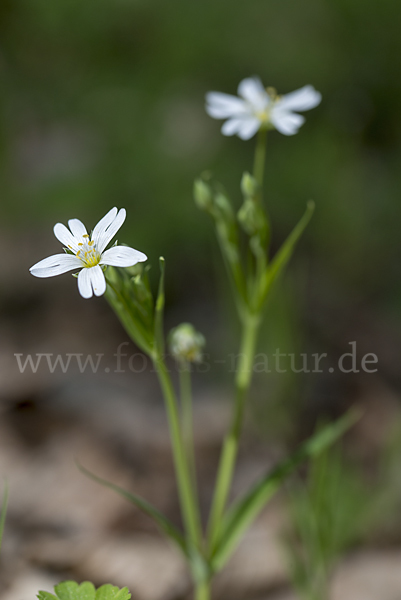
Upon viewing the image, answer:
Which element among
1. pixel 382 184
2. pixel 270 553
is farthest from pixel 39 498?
pixel 382 184

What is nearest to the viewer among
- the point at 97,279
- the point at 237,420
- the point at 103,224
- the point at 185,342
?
the point at 97,279

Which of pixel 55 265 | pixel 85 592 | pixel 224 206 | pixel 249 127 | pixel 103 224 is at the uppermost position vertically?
pixel 249 127

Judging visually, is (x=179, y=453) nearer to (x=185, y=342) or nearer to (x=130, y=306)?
(x=185, y=342)

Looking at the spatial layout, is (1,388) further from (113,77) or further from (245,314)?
(113,77)

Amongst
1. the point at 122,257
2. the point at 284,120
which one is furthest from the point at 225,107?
the point at 122,257

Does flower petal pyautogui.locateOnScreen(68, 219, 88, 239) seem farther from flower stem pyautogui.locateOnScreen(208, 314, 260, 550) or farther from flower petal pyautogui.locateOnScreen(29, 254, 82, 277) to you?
flower stem pyautogui.locateOnScreen(208, 314, 260, 550)

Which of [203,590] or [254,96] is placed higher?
[254,96]

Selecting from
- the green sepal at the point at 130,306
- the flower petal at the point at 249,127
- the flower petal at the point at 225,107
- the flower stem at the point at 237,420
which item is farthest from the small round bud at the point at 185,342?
the flower petal at the point at 225,107

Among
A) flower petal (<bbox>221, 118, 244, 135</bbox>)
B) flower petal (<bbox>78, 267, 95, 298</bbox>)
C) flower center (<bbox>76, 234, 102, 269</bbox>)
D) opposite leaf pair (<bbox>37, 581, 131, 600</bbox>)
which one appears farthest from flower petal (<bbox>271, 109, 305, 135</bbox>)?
opposite leaf pair (<bbox>37, 581, 131, 600</bbox>)
